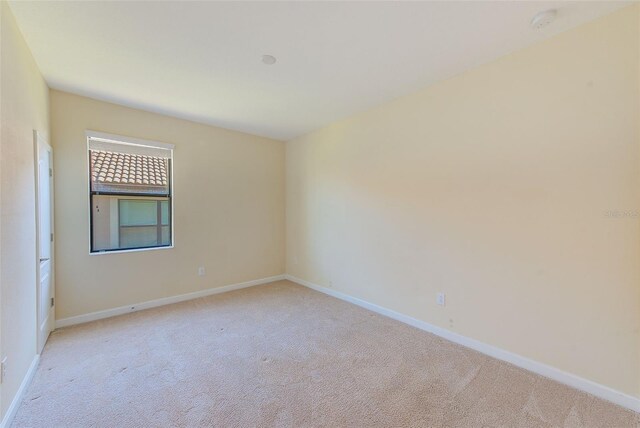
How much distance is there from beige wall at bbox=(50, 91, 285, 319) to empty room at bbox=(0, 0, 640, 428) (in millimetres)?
32

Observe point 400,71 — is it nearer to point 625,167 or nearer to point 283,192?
point 625,167

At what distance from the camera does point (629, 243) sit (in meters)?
1.75

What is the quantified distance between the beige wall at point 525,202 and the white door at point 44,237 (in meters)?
3.22

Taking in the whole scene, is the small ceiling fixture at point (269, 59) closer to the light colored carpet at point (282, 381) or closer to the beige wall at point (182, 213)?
the beige wall at point (182, 213)

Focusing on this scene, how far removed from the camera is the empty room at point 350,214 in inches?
68.7

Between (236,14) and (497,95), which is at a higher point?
(236,14)

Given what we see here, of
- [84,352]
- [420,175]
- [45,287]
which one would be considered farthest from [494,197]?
[45,287]

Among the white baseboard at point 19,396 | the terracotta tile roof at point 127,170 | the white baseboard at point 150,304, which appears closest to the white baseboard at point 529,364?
the white baseboard at point 150,304

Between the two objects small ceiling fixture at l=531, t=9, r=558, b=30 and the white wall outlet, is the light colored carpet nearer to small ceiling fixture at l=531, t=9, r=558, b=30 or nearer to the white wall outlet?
the white wall outlet

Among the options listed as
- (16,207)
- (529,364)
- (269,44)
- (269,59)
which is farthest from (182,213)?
(529,364)

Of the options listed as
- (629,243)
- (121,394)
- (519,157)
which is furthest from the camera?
(519,157)

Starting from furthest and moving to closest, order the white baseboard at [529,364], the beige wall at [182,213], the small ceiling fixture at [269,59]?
the beige wall at [182,213] < the small ceiling fixture at [269,59] < the white baseboard at [529,364]

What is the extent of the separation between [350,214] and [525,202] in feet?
6.43

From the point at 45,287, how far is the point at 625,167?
480 centimetres
